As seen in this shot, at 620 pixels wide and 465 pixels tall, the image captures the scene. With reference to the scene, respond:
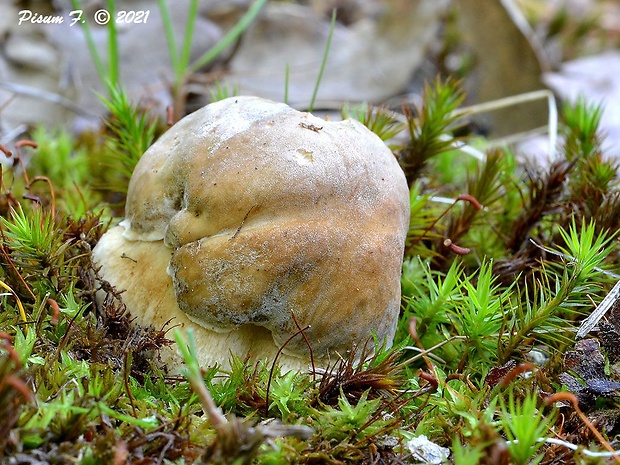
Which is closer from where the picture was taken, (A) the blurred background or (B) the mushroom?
(B) the mushroom

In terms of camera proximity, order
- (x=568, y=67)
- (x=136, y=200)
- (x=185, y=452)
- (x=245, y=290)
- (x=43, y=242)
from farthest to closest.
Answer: (x=568, y=67), (x=136, y=200), (x=43, y=242), (x=245, y=290), (x=185, y=452)

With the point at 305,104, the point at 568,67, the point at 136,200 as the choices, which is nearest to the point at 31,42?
the point at 305,104

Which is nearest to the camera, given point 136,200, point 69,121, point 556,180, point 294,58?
point 136,200

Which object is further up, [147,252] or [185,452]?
[147,252]

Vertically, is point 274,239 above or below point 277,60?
above

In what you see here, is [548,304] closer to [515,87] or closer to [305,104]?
[305,104]

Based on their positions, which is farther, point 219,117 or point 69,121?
point 69,121

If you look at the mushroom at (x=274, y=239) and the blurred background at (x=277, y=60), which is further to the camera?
the blurred background at (x=277, y=60)

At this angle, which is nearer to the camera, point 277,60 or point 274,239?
point 274,239
